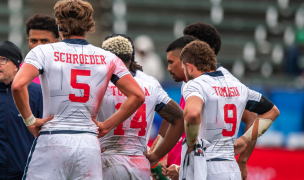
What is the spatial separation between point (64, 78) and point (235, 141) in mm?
1856

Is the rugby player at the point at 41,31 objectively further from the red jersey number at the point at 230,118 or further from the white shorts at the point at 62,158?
the red jersey number at the point at 230,118

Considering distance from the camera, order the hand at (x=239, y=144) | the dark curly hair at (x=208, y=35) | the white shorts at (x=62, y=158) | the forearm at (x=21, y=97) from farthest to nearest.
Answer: the dark curly hair at (x=208, y=35)
the hand at (x=239, y=144)
the white shorts at (x=62, y=158)
the forearm at (x=21, y=97)

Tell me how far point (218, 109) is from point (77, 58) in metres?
1.40

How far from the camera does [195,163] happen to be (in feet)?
12.6

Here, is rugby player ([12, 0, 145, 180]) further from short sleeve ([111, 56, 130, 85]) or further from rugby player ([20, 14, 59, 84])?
rugby player ([20, 14, 59, 84])

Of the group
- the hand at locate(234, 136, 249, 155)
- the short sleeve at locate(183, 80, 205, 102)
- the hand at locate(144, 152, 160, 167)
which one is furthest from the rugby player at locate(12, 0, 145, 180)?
the hand at locate(234, 136, 249, 155)

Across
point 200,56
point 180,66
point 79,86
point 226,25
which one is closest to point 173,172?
point 180,66

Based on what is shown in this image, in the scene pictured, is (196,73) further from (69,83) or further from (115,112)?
(69,83)

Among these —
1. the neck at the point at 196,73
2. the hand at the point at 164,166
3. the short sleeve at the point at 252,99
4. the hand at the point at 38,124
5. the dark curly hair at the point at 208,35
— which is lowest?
the hand at the point at 164,166

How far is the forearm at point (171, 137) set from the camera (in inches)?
179

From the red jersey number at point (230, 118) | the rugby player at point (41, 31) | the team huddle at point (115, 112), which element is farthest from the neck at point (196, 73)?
the rugby player at point (41, 31)

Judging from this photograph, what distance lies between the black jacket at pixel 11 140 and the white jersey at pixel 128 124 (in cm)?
85

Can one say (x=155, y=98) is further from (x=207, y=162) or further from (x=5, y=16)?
(x=5, y=16)

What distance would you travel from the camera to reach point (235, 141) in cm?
425
